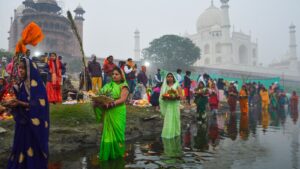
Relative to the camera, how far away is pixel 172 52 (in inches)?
1868

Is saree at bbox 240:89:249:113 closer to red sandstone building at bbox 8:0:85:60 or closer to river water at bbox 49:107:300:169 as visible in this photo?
river water at bbox 49:107:300:169


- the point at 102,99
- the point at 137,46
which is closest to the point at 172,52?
the point at 137,46

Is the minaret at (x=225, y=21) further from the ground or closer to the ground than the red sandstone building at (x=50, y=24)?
further from the ground

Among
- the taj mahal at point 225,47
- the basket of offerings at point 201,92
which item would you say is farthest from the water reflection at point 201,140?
the taj mahal at point 225,47

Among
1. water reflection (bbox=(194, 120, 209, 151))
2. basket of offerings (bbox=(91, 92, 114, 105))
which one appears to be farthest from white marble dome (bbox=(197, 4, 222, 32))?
basket of offerings (bbox=(91, 92, 114, 105))

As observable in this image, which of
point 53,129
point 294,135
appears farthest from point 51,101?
point 294,135

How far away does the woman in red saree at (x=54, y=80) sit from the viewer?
9695 mm

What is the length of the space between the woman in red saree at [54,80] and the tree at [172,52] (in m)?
37.0

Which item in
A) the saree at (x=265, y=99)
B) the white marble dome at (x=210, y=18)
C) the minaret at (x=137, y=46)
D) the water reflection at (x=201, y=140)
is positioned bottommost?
the water reflection at (x=201, y=140)

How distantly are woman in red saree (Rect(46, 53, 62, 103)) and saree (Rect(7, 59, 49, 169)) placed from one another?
245 inches

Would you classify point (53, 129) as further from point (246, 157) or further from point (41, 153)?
point (246, 157)

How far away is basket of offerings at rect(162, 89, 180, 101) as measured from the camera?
7.77m

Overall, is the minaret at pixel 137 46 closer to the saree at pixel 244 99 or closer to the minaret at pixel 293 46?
the minaret at pixel 293 46

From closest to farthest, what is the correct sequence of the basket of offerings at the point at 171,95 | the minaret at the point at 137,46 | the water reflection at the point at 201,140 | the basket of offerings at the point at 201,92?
the water reflection at the point at 201,140, the basket of offerings at the point at 171,95, the basket of offerings at the point at 201,92, the minaret at the point at 137,46
